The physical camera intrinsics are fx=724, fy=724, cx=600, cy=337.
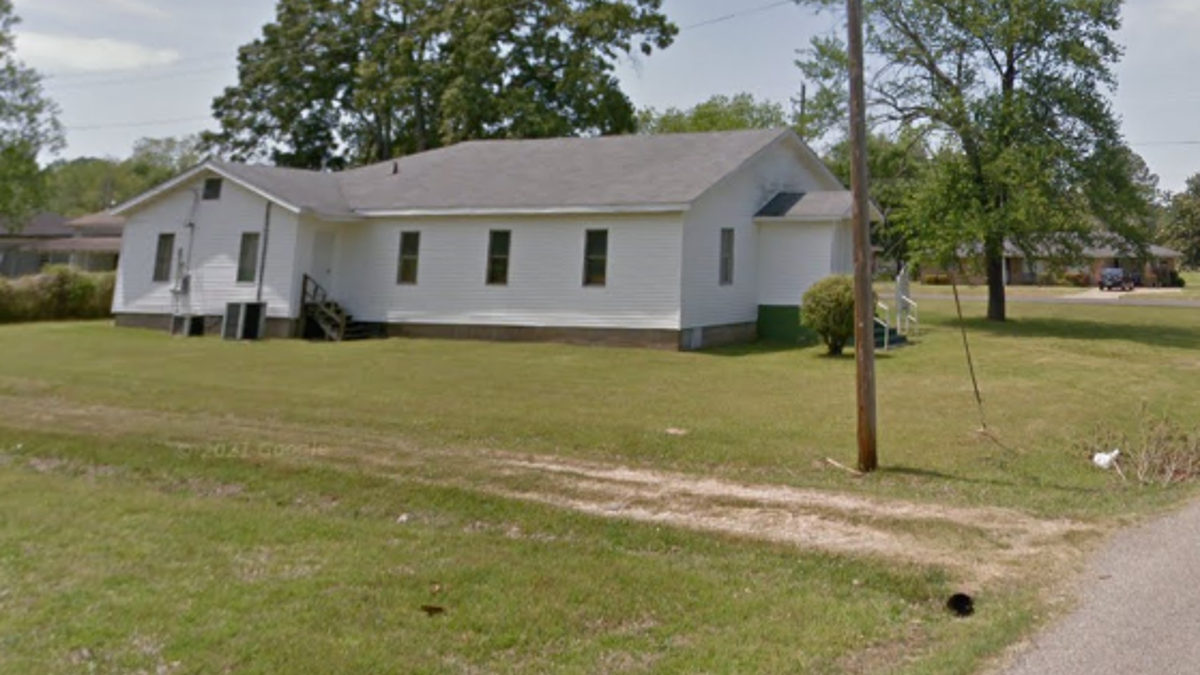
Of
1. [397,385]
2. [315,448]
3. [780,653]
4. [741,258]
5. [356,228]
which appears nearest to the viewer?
[780,653]

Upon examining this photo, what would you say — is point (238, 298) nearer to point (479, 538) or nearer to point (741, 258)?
Answer: point (741, 258)

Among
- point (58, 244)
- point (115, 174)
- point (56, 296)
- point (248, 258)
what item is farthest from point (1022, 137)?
point (115, 174)

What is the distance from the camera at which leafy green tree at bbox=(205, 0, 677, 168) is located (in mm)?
34688

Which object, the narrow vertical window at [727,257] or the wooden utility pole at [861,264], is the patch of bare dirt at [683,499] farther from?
the narrow vertical window at [727,257]

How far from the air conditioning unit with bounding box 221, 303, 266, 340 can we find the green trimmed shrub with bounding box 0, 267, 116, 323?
11.0 metres

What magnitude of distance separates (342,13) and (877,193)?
29.7 metres

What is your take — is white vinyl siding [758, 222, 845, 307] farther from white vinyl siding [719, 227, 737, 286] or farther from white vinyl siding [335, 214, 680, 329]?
white vinyl siding [335, 214, 680, 329]

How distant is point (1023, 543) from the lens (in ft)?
17.9

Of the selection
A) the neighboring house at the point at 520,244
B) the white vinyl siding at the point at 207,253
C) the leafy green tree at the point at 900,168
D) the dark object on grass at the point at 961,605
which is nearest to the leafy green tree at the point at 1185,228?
the leafy green tree at the point at 900,168

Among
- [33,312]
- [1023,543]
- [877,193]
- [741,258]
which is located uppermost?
[877,193]

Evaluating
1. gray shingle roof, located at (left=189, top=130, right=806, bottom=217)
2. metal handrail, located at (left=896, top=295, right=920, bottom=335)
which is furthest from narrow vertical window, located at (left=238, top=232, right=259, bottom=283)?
metal handrail, located at (left=896, top=295, right=920, bottom=335)

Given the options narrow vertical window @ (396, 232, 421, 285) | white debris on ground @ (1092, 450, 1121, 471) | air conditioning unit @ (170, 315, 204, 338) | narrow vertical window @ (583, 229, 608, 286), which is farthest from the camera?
air conditioning unit @ (170, 315, 204, 338)

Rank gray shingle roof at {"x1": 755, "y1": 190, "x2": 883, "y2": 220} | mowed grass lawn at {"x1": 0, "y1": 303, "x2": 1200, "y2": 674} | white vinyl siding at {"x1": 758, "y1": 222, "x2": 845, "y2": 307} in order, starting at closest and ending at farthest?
mowed grass lawn at {"x1": 0, "y1": 303, "x2": 1200, "y2": 674}, gray shingle roof at {"x1": 755, "y1": 190, "x2": 883, "y2": 220}, white vinyl siding at {"x1": 758, "y1": 222, "x2": 845, "y2": 307}

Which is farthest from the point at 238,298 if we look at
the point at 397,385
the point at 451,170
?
the point at 397,385
